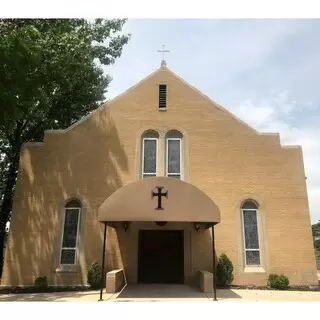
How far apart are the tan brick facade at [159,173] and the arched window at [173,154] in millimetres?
266

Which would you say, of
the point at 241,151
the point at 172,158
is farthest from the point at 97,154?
the point at 241,151

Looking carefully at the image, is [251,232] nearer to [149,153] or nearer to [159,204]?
[159,204]

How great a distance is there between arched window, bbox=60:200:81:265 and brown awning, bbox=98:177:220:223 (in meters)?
3.96

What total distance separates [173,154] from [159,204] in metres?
4.92

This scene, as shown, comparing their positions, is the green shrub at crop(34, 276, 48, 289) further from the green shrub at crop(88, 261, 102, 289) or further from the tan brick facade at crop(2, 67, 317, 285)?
the green shrub at crop(88, 261, 102, 289)

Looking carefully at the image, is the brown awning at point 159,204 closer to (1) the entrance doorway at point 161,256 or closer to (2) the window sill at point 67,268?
(1) the entrance doorway at point 161,256

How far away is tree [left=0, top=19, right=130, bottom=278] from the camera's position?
11.4 m

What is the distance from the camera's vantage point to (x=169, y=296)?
1060 cm

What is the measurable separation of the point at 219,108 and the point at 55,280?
10.8 metres

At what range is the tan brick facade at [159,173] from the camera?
13.9 metres

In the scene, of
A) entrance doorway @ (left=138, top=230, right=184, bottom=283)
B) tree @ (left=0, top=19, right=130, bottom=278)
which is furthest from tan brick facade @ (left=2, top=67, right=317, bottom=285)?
tree @ (left=0, top=19, right=130, bottom=278)

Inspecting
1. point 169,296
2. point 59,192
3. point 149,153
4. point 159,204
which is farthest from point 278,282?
point 59,192

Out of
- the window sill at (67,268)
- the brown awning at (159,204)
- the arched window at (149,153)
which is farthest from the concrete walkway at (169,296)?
the arched window at (149,153)

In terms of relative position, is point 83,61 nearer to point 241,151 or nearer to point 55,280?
point 241,151
